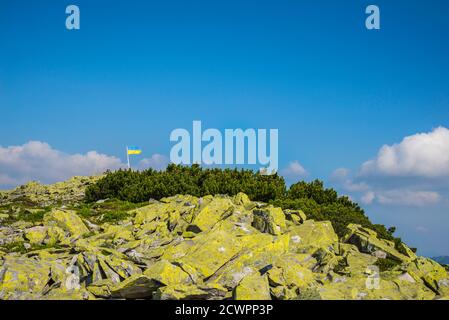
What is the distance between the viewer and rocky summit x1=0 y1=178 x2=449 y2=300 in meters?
15.8

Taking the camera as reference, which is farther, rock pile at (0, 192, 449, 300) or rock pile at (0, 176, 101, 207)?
rock pile at (0, 176, 101, 207)

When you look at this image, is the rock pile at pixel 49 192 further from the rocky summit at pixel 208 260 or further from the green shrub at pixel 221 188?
the rocky summit at pixel 208 260

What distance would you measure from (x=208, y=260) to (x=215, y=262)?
253 mm

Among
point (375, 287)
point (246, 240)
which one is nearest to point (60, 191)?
point (246, 240)

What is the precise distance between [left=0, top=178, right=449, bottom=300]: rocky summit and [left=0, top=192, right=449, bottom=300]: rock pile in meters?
0.04

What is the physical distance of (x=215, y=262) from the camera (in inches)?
685

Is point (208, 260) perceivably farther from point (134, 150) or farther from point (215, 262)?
point (134, 150)

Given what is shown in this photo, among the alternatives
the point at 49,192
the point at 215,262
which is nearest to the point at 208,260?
the point at 215,262

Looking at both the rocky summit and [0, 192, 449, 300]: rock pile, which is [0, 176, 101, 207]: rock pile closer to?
the rocky summit

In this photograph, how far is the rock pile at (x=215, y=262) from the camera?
15.7 meters

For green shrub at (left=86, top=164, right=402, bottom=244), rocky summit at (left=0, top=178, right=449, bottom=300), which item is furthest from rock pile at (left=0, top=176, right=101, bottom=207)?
rocky summit at (left=0, top=178, right=449, bottom=300)

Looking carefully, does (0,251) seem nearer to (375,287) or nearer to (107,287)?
(107,287)
